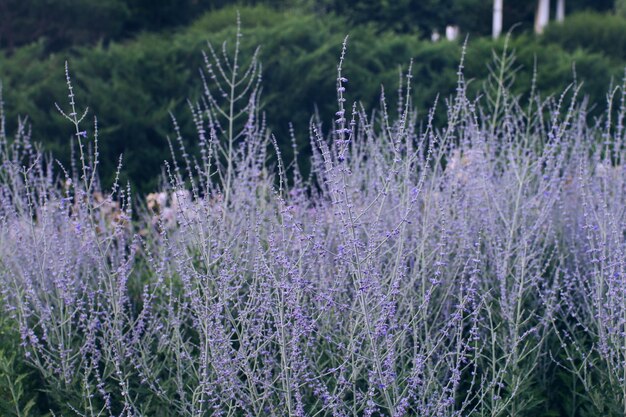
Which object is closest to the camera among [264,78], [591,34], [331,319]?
[331,319]

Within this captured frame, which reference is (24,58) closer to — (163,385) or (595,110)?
(595,110)

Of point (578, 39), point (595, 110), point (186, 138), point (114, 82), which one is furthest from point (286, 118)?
point (578, 39)

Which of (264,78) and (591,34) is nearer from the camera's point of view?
(264,78)

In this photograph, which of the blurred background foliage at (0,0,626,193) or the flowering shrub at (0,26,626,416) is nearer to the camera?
the flowering shrub at (0,26,626,416)

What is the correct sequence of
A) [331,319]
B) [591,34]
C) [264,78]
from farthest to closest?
[591,34], [264,78], [331,319]

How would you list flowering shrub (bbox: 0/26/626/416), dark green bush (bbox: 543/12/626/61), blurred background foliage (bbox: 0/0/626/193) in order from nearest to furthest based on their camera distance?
flowering shrub (bbox: 0/26/626/416), blurred background foliage (bbox: 0/0/626/193), dark green bush (bbox: 543/12/626/61)

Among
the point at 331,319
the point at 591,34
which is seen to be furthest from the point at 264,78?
the point at 591,34

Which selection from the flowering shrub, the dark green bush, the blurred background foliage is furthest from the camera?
the dark green bush

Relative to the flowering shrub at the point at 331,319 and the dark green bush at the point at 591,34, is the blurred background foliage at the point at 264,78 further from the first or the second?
the dark green bush at the point at 591,34

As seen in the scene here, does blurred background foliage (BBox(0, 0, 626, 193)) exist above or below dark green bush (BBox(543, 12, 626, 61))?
above

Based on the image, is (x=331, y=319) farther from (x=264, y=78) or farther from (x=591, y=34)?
(x=591, y=34)

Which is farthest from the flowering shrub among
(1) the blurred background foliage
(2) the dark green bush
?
(2) the dark green bush

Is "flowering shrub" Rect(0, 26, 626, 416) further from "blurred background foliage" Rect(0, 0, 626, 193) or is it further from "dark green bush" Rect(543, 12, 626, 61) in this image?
"dark green bush" Rect(543, 12, 626, 61)

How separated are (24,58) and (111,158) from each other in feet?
8.57
